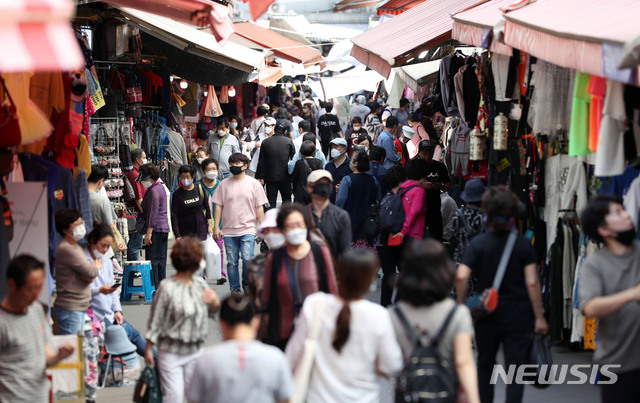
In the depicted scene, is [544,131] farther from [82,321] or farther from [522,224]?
[82,321]

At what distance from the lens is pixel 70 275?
23.7 feet

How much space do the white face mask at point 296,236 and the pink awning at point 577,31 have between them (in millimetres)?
2005

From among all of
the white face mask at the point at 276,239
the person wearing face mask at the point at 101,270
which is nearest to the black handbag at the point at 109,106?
the person wearing face mask at the point at 101,270

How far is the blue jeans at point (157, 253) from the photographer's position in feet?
37.9

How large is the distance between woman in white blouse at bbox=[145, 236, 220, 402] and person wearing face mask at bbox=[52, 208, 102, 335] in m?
1.22

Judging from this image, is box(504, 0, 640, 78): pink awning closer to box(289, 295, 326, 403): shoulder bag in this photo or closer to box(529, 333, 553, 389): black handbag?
box(529, 333, 553, 389): black handbag

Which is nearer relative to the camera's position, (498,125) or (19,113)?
(19,113)

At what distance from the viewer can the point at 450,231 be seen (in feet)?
28.5

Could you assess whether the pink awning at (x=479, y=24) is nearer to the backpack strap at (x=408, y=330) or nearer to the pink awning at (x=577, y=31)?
the pink awning at (x=577, y=31)

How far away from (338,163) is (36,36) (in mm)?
10059

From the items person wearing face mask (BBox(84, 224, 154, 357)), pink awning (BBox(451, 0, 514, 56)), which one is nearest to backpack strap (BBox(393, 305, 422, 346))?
person wearing face mask (BBox(84, 224, 154, 357))

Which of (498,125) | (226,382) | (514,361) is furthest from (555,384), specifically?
(226,382)

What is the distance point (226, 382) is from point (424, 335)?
101cm

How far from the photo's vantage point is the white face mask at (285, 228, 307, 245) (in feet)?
19.6
